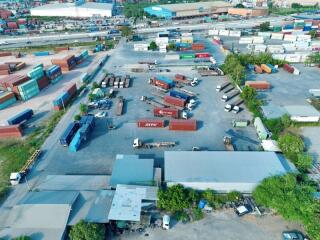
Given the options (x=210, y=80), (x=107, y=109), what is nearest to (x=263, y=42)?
(x=210, y=80)

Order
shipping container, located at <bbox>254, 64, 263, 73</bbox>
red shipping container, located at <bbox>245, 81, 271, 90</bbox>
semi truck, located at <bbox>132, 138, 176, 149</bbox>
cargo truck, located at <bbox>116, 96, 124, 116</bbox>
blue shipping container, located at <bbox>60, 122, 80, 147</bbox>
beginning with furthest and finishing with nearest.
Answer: shipping container, located at <bbox>254, 64, 263, 73</bbox> → red shipping container, located at <bbox>245, 81, 271, 90</bbox> → cargo truck, located at <bbox>116, 96, 124, 116</bbox> → blue shipping container, located at <bbox>60, 122, 80, 147</bbox> → semi truck, located at <bbox>132, 138, 176, 149</bbox>

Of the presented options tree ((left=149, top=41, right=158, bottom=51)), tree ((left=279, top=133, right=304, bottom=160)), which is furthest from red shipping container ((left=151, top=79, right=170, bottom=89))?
tree ((left=149, top=41, right=158, bottom=51))

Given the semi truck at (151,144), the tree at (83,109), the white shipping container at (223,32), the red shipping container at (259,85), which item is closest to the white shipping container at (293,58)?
the red shipping container at (259,85)

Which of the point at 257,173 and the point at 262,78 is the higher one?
the point at 262,78

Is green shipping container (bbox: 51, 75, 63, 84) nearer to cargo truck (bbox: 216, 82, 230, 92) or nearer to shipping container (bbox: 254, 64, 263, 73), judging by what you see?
cargo truck (bbox: 216, 82, 230, 92)

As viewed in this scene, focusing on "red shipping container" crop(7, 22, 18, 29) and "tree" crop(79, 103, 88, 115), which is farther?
"red shipping container" crop(7, 22, 18, 29)

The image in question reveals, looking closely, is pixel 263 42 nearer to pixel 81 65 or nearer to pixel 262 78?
pixel 262 78
